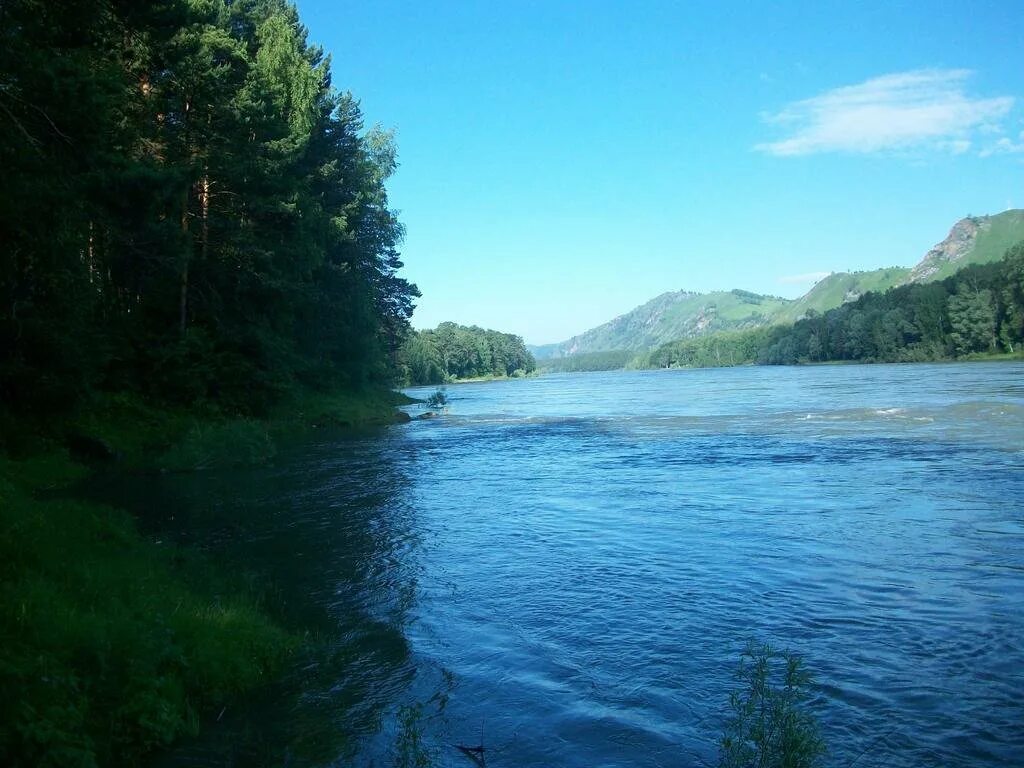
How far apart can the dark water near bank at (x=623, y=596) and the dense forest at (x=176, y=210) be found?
6.49 metres

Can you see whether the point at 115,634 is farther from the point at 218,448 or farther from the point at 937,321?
the point at 937,321

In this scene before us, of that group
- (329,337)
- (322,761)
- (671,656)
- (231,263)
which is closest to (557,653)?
(671,656)

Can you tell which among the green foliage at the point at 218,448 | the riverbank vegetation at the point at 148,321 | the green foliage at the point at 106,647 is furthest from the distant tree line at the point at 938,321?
the green foliage at the point at 106,647

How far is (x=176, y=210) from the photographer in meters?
26.8

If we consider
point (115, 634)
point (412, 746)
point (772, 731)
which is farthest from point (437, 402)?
point (772, 731)

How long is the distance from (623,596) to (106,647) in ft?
23.2

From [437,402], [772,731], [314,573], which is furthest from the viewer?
[437,402]

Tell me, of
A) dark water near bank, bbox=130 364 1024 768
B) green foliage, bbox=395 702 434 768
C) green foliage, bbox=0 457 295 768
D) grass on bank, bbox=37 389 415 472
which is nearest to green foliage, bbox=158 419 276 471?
grass on bank, bbox=37 389 415 472

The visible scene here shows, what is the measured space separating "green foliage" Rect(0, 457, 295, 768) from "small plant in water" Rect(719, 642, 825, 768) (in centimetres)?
497

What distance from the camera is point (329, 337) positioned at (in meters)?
48.1

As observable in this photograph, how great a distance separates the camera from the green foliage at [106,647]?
216 inches

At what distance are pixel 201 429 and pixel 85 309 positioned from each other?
6928 millimetres

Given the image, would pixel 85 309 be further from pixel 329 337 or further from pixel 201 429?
pixel 329 337

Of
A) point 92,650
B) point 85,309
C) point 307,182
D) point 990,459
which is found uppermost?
point 307,182
